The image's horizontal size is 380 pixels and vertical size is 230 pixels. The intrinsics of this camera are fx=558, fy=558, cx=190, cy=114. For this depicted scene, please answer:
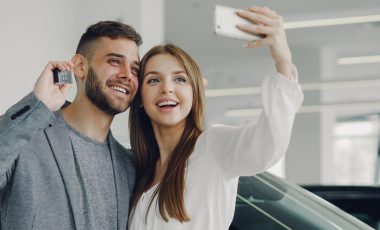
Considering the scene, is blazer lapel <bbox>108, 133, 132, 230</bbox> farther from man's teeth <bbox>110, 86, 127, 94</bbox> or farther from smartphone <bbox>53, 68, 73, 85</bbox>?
smartphone <bbox>53, 68, 73, 85</bbox>

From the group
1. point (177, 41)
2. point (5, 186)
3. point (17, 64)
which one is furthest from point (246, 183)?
point (177, 41)

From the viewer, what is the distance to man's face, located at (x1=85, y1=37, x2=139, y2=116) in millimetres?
1863

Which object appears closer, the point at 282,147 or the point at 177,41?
the point at 282,147

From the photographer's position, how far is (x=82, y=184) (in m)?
1.73

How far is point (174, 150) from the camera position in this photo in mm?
1836

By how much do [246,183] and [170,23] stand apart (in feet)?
21.2

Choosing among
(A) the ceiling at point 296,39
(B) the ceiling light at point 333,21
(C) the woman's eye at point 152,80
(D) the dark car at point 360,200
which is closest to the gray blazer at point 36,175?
(C) the woman's eye at point 152,80

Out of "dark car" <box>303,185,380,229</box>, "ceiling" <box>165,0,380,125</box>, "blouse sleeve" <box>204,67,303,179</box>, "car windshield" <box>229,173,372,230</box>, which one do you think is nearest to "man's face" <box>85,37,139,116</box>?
"blouse sleeve" <box>204,67,303,179</box>

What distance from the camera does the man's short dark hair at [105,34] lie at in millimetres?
1967

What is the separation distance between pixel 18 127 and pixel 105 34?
582 millimetres

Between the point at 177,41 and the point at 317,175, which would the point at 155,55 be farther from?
the point at 317,175

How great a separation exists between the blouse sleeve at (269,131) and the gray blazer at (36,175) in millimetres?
459

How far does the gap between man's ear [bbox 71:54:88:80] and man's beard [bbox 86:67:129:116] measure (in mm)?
41

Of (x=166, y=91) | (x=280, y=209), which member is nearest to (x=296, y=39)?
(x=280, y=209)
